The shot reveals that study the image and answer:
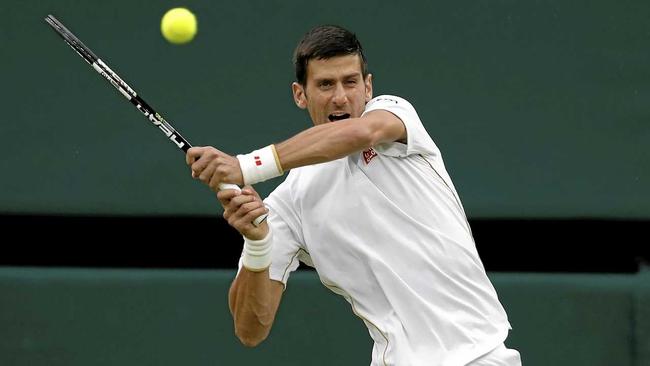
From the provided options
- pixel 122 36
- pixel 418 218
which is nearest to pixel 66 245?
pixel 122 36

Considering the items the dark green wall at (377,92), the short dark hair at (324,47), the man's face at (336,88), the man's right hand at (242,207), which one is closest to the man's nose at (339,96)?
the man's face at (336,88)

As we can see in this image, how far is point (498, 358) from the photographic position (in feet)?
12.3

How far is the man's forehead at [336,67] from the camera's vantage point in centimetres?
397

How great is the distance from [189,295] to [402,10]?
1651mm

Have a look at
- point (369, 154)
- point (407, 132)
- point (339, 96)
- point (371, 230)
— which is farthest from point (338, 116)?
point (371, 230)

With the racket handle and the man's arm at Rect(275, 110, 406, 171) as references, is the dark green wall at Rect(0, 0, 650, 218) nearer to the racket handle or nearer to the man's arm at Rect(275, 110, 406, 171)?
the racket handle

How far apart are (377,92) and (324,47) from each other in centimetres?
169

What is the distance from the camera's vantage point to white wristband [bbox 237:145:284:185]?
3.53m

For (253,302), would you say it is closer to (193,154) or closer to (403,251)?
(403,251)

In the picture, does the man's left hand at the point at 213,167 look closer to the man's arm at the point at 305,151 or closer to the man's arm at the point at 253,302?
the man's arm at the point at 305,151

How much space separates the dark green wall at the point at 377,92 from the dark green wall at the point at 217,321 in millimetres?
335

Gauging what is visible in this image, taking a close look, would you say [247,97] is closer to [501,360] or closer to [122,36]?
[122,36]

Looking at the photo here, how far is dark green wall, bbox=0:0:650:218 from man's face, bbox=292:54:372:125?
1.62 meters

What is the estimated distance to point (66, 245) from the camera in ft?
18.8
